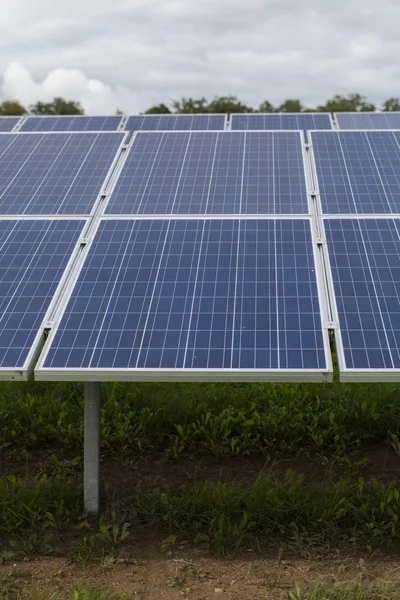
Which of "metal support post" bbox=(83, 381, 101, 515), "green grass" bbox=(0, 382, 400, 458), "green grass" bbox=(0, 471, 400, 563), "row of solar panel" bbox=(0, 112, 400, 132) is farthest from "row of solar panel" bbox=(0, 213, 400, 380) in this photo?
"row of solar panel" bbox=(0, 112, 400, 132)

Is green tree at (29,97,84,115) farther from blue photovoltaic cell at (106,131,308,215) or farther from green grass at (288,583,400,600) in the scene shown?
green grass at (288,583,400,600)

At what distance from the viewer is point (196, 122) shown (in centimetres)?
1388

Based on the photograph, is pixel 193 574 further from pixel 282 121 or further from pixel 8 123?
pixel 282 121

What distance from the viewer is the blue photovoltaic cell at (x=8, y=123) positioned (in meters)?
12.9

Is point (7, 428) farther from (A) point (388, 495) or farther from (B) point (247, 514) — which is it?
(A) point (388, 495)

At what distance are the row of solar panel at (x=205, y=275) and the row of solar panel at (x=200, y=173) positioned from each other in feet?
0.10

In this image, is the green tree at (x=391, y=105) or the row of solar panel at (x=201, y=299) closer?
the row of solar panel at (x=201, y=299)

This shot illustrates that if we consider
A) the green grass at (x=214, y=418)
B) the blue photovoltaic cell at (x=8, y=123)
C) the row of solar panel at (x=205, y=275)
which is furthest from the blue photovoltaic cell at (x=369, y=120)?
the blue photovoltaic cell at (x=8, y=123)

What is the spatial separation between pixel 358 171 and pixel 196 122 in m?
5.58

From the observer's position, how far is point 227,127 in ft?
45.1

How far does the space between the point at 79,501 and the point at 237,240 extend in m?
3.13

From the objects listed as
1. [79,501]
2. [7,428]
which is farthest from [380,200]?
[7,428]

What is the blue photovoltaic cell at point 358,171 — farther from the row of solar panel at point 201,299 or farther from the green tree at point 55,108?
the green tree at point 55,108

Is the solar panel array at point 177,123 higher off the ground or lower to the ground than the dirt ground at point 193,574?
higher
